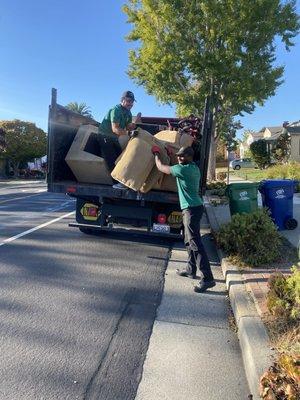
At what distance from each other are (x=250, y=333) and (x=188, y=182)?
240cm

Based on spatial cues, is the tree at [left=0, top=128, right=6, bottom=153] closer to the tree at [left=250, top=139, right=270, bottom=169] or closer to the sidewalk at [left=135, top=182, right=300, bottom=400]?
the tree at [left=250, top=139, right=270, bottom=169]

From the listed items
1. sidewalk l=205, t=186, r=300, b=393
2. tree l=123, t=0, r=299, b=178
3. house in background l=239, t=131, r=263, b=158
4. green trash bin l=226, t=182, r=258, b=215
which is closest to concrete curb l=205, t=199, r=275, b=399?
sidewalk l=205, t=186, r=300, b=393

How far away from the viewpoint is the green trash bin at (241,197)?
8509mm

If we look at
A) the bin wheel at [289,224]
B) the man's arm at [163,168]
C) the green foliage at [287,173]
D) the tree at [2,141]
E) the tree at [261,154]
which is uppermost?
the tree at [2,141]

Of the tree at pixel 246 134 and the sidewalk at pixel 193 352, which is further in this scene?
the tree at pixel 246 134

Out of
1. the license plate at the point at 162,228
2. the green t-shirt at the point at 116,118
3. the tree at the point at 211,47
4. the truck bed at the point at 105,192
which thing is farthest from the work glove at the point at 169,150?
the tree at the point at 211,47

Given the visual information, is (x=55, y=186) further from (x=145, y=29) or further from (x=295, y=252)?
(x=145, y=29)

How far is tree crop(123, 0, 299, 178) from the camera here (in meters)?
21.4

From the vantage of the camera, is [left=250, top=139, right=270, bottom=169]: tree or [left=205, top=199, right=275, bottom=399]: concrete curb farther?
[left=250, top=139, right=270, bottom=169]: tree

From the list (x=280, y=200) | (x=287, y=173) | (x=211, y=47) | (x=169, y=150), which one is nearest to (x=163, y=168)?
(x=169, y=150)

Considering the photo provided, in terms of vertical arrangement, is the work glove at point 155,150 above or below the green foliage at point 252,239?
above

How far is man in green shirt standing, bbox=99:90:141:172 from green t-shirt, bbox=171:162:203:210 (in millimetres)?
1993

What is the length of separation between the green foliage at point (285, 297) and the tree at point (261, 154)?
128ft

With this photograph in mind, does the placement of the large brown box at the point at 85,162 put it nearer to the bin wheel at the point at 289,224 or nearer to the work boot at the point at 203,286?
the work boot at the point at 203,286
